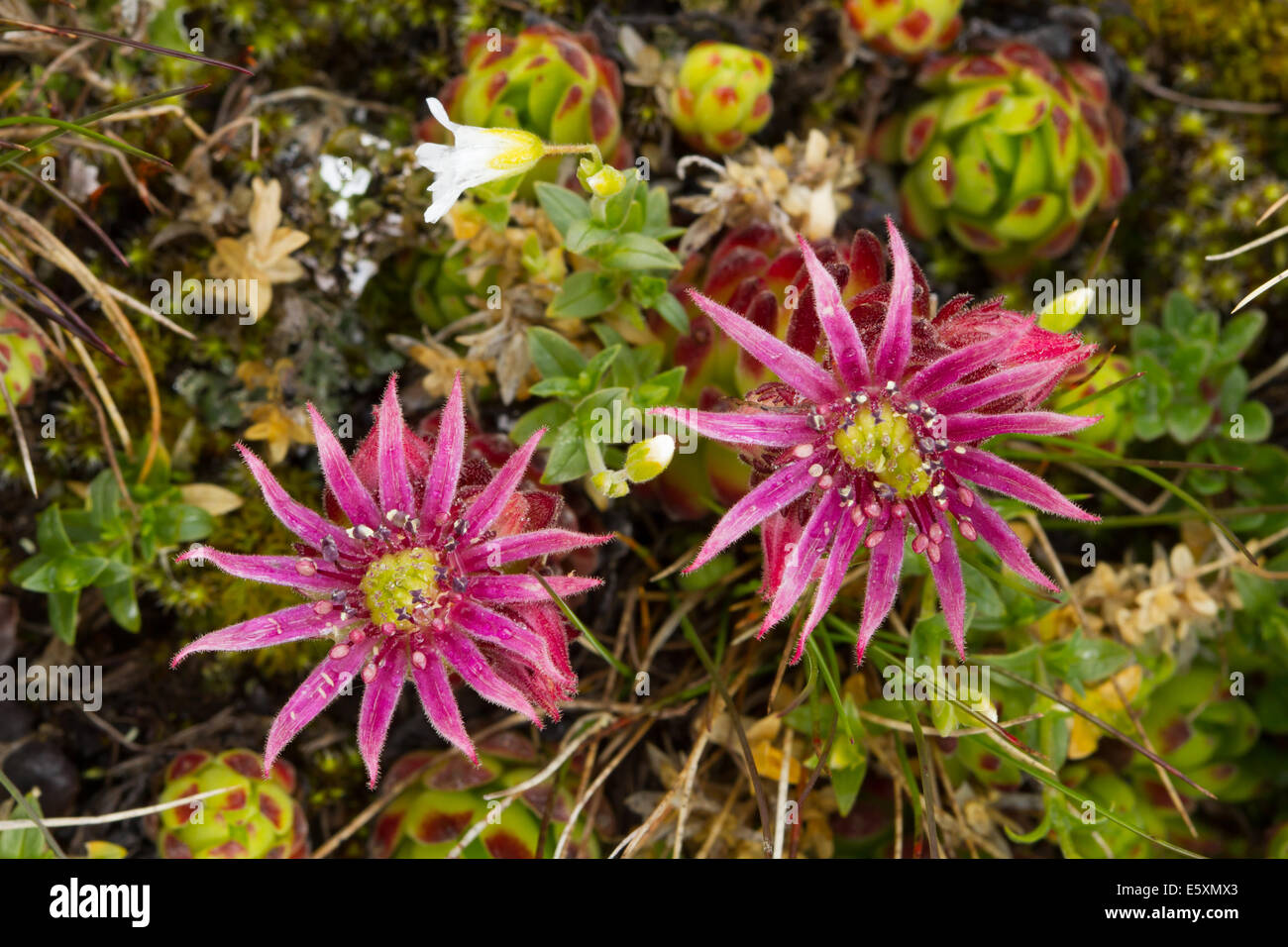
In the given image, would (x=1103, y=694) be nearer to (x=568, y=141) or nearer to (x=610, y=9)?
(x=568, y=141)

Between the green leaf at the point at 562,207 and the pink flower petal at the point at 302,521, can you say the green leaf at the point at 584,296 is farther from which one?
the pink flower petal at the point at 302,521

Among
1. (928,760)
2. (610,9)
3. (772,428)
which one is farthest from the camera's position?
(610,9)

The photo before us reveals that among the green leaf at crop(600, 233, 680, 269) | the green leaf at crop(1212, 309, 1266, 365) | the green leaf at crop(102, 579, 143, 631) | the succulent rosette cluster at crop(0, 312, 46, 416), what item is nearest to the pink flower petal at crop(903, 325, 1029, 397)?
the green leaf at crop(600, 233, 680, 269)

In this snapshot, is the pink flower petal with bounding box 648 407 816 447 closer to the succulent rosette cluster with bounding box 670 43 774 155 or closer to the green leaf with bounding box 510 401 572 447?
the green leaf with bounding box 510 401 572 447

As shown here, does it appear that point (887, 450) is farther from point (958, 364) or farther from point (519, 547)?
point (519, 547)

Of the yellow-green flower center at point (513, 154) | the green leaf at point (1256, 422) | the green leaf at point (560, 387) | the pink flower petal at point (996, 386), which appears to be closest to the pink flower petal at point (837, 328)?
the pink flower petal at point (996, 386)
